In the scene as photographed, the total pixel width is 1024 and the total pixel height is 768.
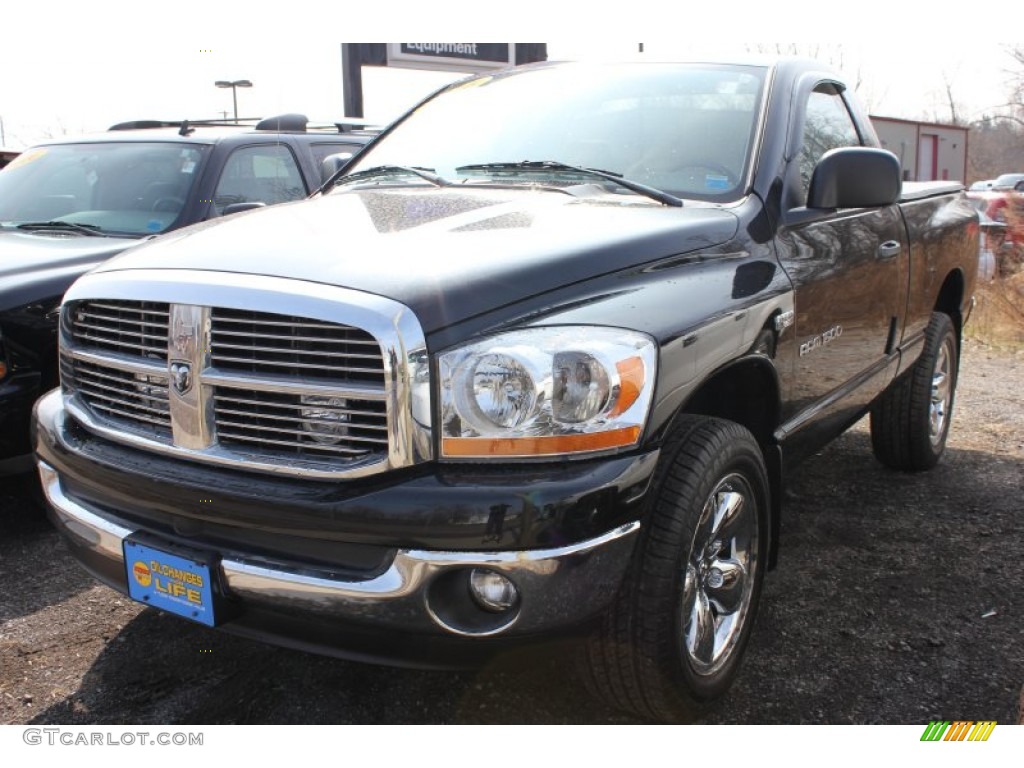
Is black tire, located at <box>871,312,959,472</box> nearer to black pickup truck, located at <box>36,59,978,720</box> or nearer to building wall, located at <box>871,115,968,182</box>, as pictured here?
black pickup truck, located at <box>36,59,978,720</box>

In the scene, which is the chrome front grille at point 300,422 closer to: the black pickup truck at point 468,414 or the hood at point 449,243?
the black pickup truck at point 468,414

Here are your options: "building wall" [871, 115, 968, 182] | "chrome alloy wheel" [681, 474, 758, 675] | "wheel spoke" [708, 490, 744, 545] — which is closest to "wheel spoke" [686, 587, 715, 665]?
"chrome alloy wheel" [681, 474, 758, 675]

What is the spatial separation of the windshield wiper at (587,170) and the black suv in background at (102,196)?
3.60ft

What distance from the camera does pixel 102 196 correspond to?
5.14 m

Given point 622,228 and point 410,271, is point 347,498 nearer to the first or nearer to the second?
point 410,271

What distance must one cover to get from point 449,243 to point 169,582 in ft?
3.50

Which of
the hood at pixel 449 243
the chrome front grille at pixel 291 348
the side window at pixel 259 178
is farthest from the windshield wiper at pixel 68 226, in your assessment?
the chrome front grille at pixel 291 348

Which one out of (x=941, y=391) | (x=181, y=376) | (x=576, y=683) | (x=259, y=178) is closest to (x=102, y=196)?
(x=259, y=178)

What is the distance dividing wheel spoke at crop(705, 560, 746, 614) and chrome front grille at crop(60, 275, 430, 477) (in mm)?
983

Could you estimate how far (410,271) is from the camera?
221 cm

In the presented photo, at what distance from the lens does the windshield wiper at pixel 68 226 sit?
15.8 feet

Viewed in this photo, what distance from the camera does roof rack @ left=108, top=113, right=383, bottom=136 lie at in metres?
5.81

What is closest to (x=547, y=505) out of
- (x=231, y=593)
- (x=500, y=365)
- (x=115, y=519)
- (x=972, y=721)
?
(x=500, y=365)

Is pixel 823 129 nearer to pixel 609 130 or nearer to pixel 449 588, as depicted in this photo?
pixel 609 130
